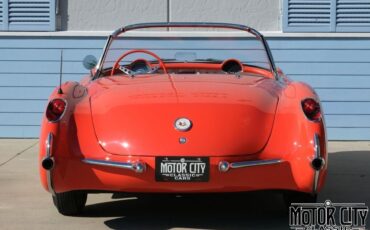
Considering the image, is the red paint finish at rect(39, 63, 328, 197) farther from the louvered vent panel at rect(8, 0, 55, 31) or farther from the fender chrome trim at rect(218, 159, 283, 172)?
the louvered vent panel at rect(8, 0, 55, 31)

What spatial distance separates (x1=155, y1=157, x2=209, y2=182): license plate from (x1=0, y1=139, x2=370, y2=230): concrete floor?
1.52 feet

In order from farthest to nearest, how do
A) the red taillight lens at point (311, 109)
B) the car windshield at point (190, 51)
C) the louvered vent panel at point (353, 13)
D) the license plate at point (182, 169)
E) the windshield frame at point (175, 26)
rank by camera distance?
the louvered vent panel at point (353, 13), the car windshield at point (190, 51), the windshield frame at point (175, 26), the red taillight lens at point (311, 109), the license plate at point (182, 169)

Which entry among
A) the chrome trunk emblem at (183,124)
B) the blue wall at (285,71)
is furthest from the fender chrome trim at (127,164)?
the blue wall at (285,71)

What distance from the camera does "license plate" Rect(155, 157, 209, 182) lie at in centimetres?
403

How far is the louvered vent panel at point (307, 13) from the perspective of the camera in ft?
29.7

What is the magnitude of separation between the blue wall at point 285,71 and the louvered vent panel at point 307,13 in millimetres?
230

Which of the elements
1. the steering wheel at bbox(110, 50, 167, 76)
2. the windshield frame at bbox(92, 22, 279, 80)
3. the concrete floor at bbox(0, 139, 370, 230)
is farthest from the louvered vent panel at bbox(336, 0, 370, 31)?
the steering wheel at bbox(110, 50, 167, 76)

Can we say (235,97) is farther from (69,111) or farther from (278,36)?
(278,36)

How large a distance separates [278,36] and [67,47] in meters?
2.84

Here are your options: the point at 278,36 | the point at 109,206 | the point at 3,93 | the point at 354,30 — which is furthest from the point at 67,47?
the point at 109,206

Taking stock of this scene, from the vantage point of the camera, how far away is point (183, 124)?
4188 millimetres

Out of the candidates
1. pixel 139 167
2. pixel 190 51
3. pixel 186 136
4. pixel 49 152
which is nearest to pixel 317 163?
pixel 186 136

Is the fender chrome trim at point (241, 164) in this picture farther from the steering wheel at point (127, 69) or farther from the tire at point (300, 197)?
the steering wheel at point (127, 69)

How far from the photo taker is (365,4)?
9.01 metres
